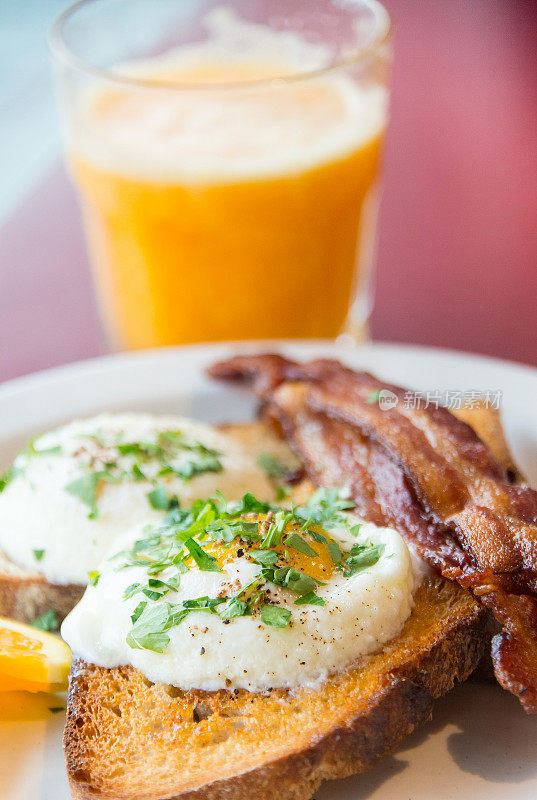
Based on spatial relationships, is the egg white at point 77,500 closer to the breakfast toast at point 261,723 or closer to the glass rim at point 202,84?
the breakfast toast at point 261,723

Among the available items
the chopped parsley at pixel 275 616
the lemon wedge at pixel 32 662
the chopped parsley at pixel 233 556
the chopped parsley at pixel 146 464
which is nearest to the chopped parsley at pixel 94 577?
the chopped parsley at pixel 233 556

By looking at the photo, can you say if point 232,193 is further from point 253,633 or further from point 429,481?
point 253,633

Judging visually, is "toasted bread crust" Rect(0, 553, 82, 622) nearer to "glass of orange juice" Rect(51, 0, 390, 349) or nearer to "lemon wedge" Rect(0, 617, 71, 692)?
"lemon wedge" Rect(0, 617, 71, 692)

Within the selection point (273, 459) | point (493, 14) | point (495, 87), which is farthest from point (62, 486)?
point (493, 14)

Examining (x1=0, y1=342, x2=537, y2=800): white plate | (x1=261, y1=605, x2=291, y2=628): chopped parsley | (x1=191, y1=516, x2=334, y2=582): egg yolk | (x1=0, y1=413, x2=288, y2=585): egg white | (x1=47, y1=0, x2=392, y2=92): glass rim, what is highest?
(x1=47, y1=0, x2=392, y2=92): glass rim

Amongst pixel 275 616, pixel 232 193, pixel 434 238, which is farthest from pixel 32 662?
pixel 434 238

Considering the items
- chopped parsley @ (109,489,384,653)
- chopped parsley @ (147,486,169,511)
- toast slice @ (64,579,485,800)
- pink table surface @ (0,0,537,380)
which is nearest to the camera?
toast slice @ (64,579,485,800)

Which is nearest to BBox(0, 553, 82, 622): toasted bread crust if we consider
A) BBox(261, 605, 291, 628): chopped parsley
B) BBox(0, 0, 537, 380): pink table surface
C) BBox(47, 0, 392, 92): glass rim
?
BBox(261, 605, 291, 628): chopped parsley
